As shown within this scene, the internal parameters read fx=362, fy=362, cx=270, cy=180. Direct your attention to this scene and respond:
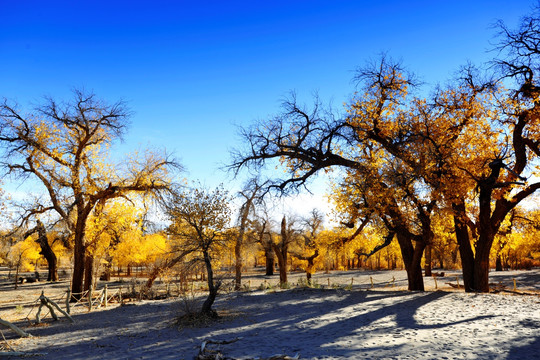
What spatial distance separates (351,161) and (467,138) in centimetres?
547

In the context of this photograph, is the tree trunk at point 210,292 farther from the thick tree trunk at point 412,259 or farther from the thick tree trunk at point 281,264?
the thick tree trunk at point 281,264

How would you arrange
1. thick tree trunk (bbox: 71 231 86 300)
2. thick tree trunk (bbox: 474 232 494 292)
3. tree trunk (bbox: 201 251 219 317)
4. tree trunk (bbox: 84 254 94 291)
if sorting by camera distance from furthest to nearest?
tree trunk (bbox: 84 254 94 291) → thick tree trunk (bbox: 71 231 86 300) → thick tree trunk (bbox: 474 232 494 292) → tree trunk (bbox: 201 251 219 317)

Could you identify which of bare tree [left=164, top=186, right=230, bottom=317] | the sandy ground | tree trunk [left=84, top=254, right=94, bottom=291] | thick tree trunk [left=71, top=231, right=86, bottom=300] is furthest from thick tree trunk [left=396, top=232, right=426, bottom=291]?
tree trunk [left=84, top=254, right=94, bottom=291]

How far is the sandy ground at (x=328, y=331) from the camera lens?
28.9ft

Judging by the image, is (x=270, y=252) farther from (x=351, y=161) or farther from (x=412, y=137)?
(x=412, y=137)

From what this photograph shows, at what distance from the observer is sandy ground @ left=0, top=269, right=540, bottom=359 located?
880 cm

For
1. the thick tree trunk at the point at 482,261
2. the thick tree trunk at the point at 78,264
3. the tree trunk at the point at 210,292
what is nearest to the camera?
the tree trunk at the point at 210,292

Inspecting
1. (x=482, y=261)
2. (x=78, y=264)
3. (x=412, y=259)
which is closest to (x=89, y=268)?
(x=78, y=264)

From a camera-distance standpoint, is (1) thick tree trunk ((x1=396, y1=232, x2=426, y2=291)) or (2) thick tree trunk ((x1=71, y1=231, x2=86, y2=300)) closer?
(1) thick tree trunk ((x1=396, y1=232, x2=426, y2=291))

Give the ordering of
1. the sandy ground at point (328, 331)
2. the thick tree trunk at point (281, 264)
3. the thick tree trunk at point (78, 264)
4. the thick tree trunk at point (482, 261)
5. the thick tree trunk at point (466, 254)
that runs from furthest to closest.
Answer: the thick tree trunk at point (281, 264) < the thick tree trunk at point (78, 264) < the thick tree trunk at point (466, 254) < the thick tree trunk at point (482, 261) < the sandy ground at point (328, 331)

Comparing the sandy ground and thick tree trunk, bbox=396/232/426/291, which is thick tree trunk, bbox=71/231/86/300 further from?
thick tree trunk, bbox=396/232/426/291

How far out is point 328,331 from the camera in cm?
1112

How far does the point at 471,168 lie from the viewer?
16031mm

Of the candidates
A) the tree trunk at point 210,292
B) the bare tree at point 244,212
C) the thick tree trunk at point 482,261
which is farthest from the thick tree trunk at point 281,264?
the tree trunk at point 210,292
